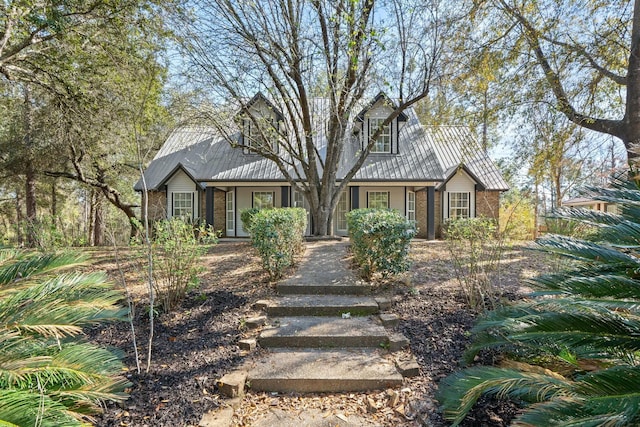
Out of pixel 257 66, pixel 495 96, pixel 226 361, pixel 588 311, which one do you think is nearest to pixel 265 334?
pixel 226 361

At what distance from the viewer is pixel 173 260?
4.41 meters

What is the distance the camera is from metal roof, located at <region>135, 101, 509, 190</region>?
13.5 metres

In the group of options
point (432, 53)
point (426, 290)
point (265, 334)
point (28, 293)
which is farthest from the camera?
point (432, 53)

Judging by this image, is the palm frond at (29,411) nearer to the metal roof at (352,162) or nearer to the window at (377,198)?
the metal roof at (352,162)

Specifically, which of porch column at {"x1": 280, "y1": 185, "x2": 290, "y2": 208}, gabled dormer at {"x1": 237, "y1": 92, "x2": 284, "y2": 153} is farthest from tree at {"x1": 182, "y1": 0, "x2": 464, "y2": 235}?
porch column at {"x1": 280, "y1": 185, "x2": 290, "y2": 208}

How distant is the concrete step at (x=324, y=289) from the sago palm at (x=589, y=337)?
2750mm

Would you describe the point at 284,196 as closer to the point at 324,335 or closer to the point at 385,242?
the point at 385,242

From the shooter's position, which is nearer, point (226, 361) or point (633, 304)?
point (633, 304)

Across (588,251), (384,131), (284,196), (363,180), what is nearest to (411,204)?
(363,180)

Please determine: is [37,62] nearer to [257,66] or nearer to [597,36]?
[257,66]

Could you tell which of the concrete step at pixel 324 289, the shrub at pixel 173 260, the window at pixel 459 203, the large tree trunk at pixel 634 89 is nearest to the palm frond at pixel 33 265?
the shrub at pixel 173 260

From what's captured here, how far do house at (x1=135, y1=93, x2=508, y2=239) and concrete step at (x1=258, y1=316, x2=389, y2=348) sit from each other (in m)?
9.44

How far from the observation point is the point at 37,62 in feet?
25.8

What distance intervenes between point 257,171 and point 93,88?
663cm
